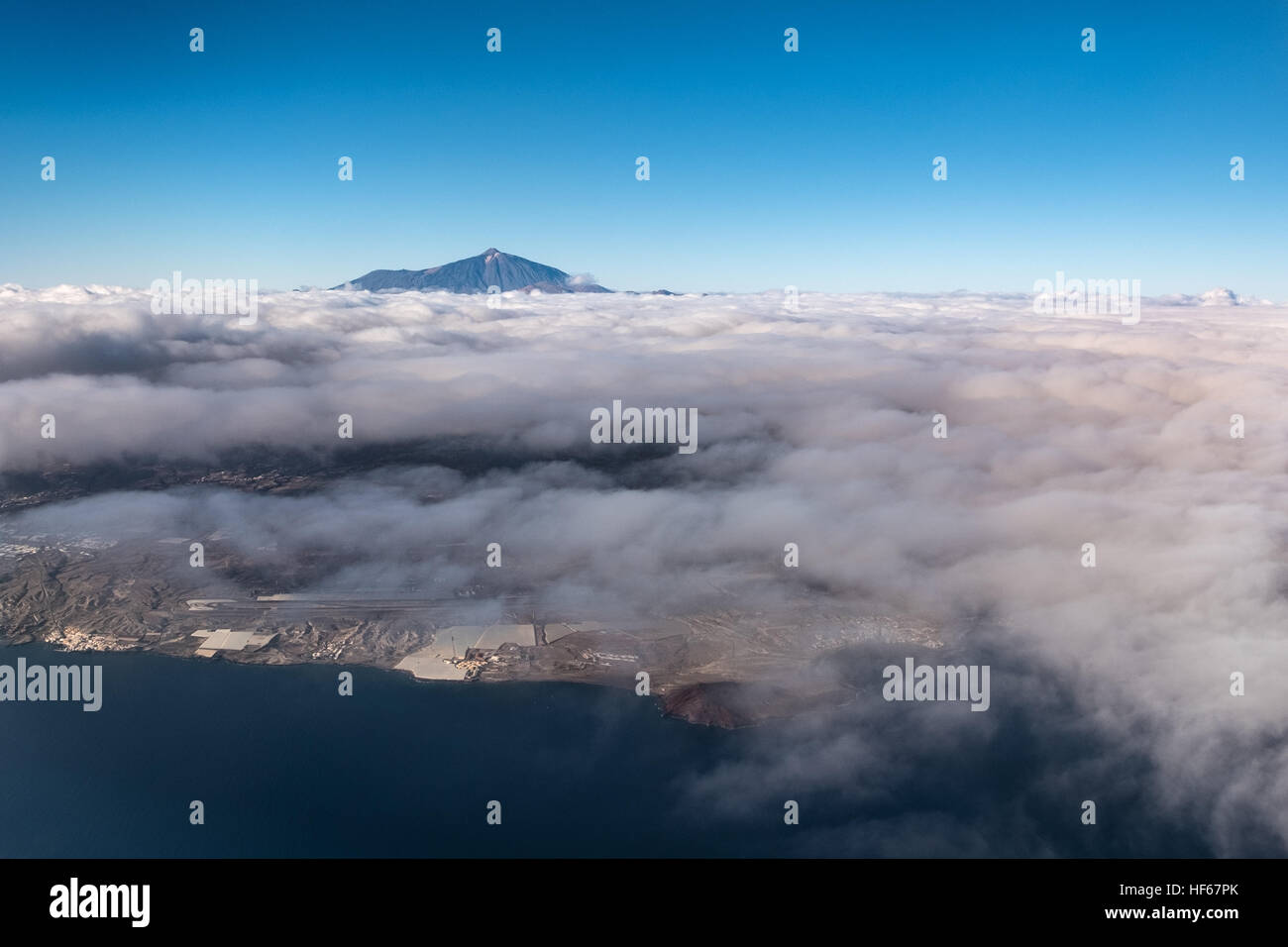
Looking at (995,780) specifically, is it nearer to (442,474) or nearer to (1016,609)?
(1016,609)

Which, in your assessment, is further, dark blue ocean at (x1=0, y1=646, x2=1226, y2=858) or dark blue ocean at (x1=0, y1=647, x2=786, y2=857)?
dark blue ocean at (x1=0, y1=647, x2=786, y2=857)

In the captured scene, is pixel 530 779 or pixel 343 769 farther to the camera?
pixel 343 769

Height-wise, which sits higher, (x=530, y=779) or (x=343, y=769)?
(x=343, y=769)

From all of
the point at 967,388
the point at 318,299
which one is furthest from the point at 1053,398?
the point at 318,299

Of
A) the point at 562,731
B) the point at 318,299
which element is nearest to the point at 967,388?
the point at 562,731

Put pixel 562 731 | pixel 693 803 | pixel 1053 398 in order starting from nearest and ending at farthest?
pixel 693 803 → pixel 562 731 → pixel 1053 398

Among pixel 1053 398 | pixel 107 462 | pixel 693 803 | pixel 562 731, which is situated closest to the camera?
pixel 693 803

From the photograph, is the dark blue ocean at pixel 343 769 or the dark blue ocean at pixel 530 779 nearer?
the dark blue ocean at pixel 530 779

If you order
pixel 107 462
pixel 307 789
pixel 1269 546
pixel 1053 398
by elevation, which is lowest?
pixel 307 789

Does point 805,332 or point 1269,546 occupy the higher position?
point 805,332

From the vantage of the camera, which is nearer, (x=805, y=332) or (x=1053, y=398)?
(x=1053, y=398)

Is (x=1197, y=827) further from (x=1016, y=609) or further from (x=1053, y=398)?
(x=1053, y=398)
